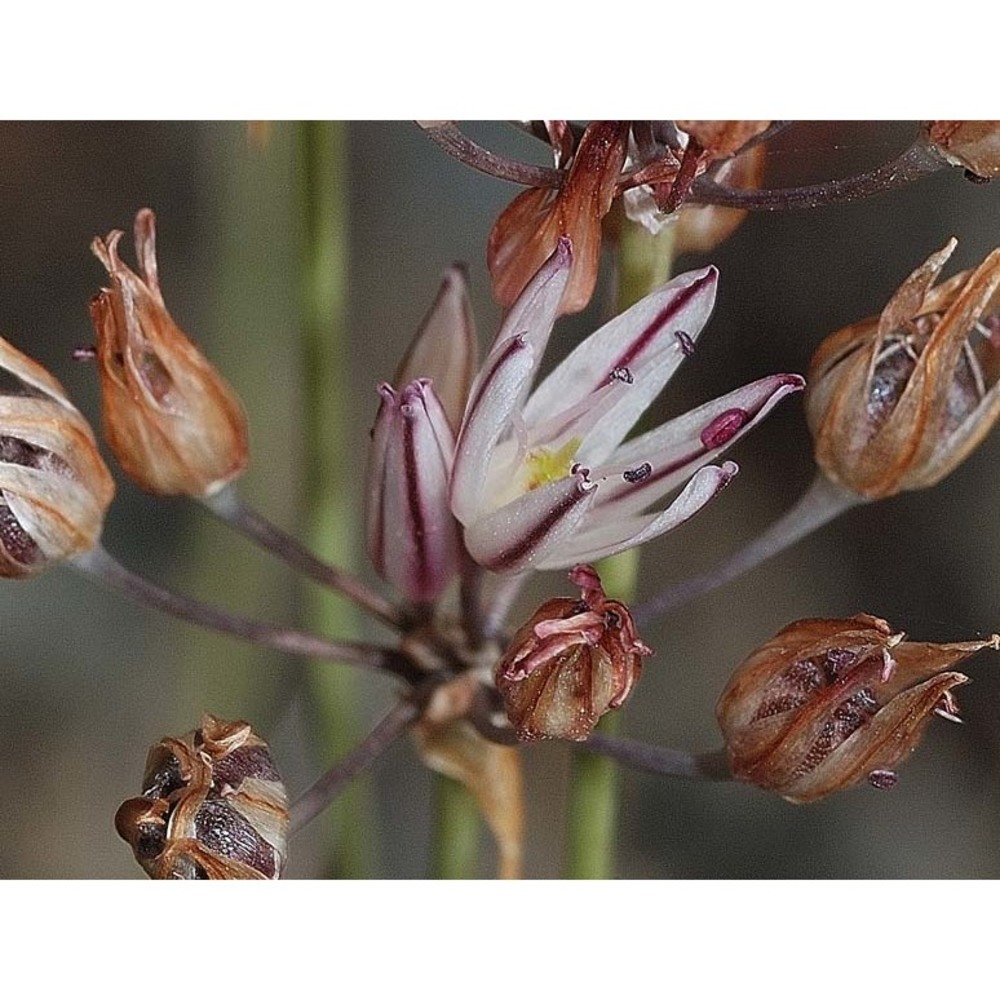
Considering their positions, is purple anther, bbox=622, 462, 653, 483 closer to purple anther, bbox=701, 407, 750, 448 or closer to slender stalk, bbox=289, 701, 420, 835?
purple anther, bbox=701, 407, 750, 448

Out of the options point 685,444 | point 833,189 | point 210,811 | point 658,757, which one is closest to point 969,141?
point 833,189

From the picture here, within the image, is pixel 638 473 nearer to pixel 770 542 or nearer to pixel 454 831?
pixel 770 542

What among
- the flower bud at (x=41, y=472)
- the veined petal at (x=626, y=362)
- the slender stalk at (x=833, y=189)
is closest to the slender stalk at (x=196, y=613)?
the flower bud at (x=41, y=472)

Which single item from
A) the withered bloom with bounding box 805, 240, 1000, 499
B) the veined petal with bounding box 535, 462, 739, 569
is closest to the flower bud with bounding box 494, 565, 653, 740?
the veined petal with bounding box 535, 462, 739, 569

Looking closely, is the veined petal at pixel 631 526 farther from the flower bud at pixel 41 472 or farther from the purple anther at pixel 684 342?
the flower bud at pixel 41 472
